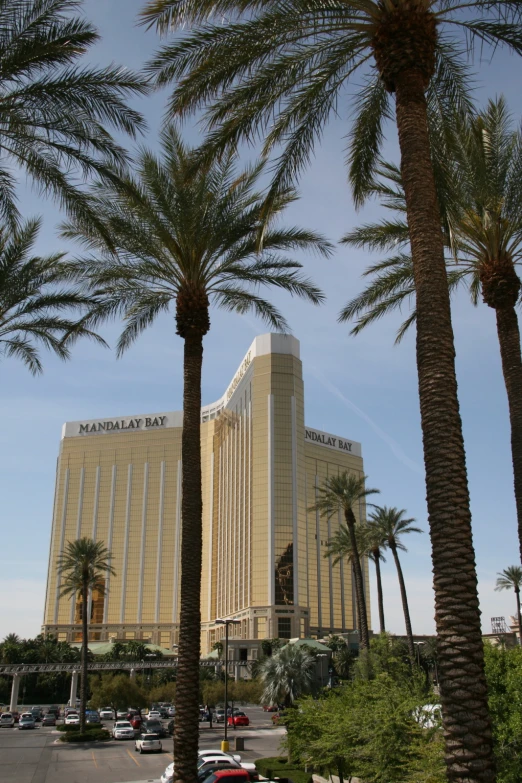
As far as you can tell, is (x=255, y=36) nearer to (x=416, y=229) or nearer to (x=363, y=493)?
(x=416, y=229)

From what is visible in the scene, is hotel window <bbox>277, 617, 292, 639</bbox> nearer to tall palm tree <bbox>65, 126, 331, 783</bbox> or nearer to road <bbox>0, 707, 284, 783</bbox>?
road <bbox>0, 707, 284, 783</bbox>

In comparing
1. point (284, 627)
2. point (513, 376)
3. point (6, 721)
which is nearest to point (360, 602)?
point (513, 376)

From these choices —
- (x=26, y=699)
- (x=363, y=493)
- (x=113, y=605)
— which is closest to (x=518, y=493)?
(x=363, y=493)

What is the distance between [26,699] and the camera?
101 meters

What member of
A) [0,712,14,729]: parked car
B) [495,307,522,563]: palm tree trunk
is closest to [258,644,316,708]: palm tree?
[495,307,522,563]: palm tree trunk

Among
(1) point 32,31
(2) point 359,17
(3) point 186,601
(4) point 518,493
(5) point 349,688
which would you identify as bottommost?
(5) point 349,688

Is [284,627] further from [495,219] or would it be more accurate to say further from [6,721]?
[495,219]

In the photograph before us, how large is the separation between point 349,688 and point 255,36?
1703cm

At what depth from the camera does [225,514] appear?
144 meters

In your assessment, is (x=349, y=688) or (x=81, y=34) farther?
(x=349, y=688)

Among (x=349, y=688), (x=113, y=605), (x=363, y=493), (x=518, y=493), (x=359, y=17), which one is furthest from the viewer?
(x=113, y=605)

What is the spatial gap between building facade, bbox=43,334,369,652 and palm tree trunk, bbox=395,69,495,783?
10434 cm

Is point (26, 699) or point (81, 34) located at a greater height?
point (81, 34)

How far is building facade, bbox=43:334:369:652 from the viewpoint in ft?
380
